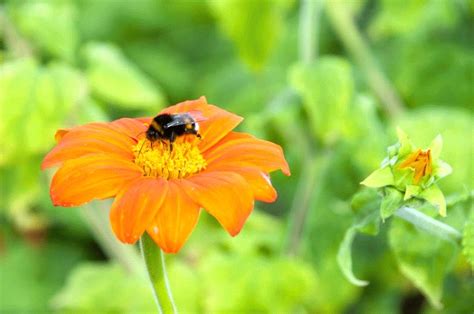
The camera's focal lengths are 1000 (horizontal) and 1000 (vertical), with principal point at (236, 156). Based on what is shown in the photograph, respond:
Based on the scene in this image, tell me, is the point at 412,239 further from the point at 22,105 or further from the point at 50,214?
the point at 50,214

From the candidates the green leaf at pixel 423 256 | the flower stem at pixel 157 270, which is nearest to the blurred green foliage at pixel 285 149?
the green leaf at pixel 423 256

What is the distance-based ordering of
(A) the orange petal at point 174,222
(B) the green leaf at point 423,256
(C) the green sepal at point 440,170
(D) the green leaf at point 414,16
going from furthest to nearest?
(D) the green leaf at point 414,16 < (B) the green leaf at point 423,256 < (C) the green sepal at point 440,170 < (A) the orange petal at point 174,222

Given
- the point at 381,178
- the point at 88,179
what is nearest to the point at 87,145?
the point at 88,179

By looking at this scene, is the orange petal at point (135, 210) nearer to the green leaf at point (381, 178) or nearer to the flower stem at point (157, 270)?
the flower stem at point (157, 270)

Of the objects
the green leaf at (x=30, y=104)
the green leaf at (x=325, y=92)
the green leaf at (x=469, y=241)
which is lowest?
the green leaf at (x=469, y=241)

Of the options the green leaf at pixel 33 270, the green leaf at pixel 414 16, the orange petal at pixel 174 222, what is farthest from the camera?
the green leaf at pixel 33 270

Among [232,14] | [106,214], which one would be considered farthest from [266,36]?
[106,214]
